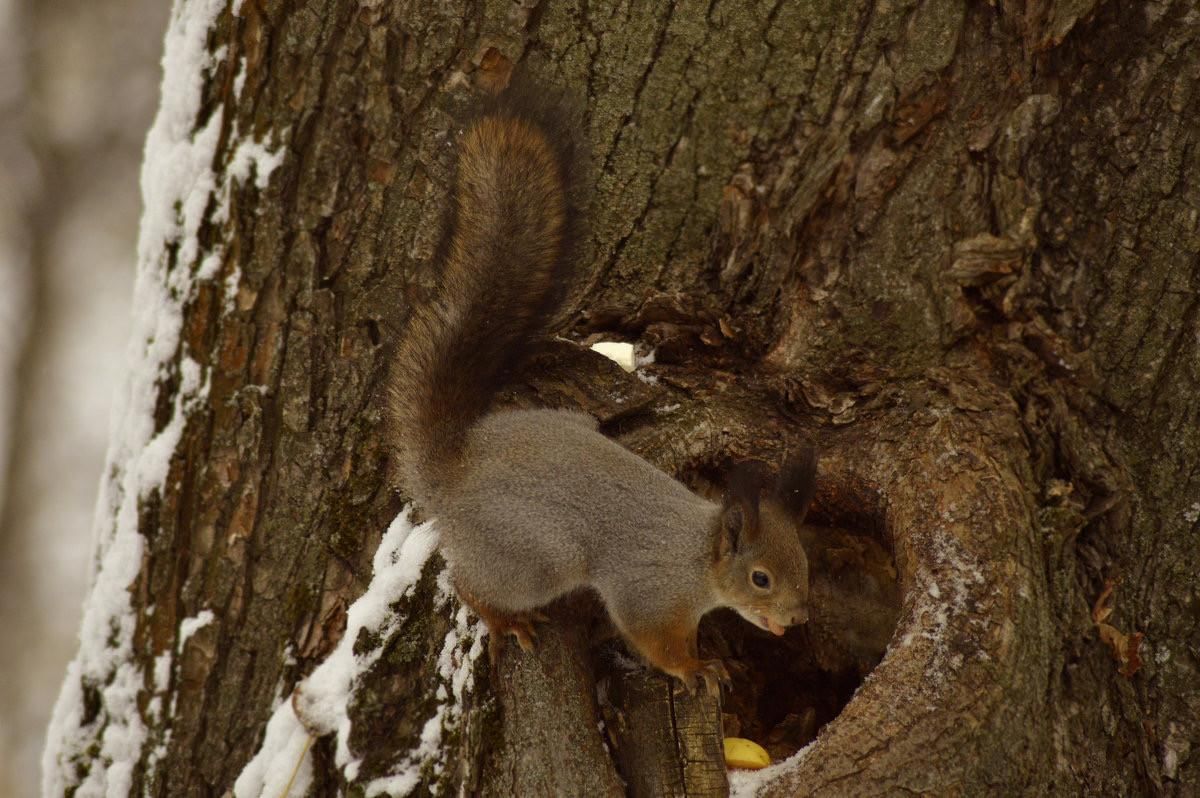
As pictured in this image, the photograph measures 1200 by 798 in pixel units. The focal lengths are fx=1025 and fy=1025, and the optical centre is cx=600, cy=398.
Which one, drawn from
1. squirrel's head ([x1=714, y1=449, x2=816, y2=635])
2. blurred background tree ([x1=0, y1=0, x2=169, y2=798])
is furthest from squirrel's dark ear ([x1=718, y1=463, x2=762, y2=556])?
blurred background tree ([x1=0, y1=0, x2=169, y2=798])

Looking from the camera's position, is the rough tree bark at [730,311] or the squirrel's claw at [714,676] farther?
the squirrel's claw at [714,676]

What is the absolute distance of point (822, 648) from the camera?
247 centimetres

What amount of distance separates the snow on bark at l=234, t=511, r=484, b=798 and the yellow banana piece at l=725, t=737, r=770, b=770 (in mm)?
533

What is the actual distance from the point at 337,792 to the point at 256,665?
1.10 ft

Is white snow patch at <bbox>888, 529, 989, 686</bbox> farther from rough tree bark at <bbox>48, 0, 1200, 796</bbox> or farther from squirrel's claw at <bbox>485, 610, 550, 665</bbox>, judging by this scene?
squirrel's claw at <bbox>485, 610, 550, 665</bbox>

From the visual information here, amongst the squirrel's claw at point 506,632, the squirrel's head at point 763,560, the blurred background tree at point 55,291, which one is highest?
the blurred background tree at point 55,291

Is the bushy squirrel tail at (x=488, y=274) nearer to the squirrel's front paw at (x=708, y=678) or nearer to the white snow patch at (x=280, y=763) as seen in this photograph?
the white snow patch at (x=280, y=763)

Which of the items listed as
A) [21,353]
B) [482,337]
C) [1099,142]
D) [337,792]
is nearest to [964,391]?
A: [1099,142]

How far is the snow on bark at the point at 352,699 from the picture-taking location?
182cm

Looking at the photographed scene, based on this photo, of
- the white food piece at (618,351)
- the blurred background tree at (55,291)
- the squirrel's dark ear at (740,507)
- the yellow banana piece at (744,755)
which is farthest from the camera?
the blurred background tree at (55,291)

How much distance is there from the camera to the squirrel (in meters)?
2.09

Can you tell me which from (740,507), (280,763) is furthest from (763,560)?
(280,763)

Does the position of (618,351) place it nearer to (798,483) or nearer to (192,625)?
(798,483)

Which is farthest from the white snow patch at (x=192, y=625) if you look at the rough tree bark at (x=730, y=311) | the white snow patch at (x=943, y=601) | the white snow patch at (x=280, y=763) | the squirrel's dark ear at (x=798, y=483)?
the white snow patch at (x=943, y=601)
